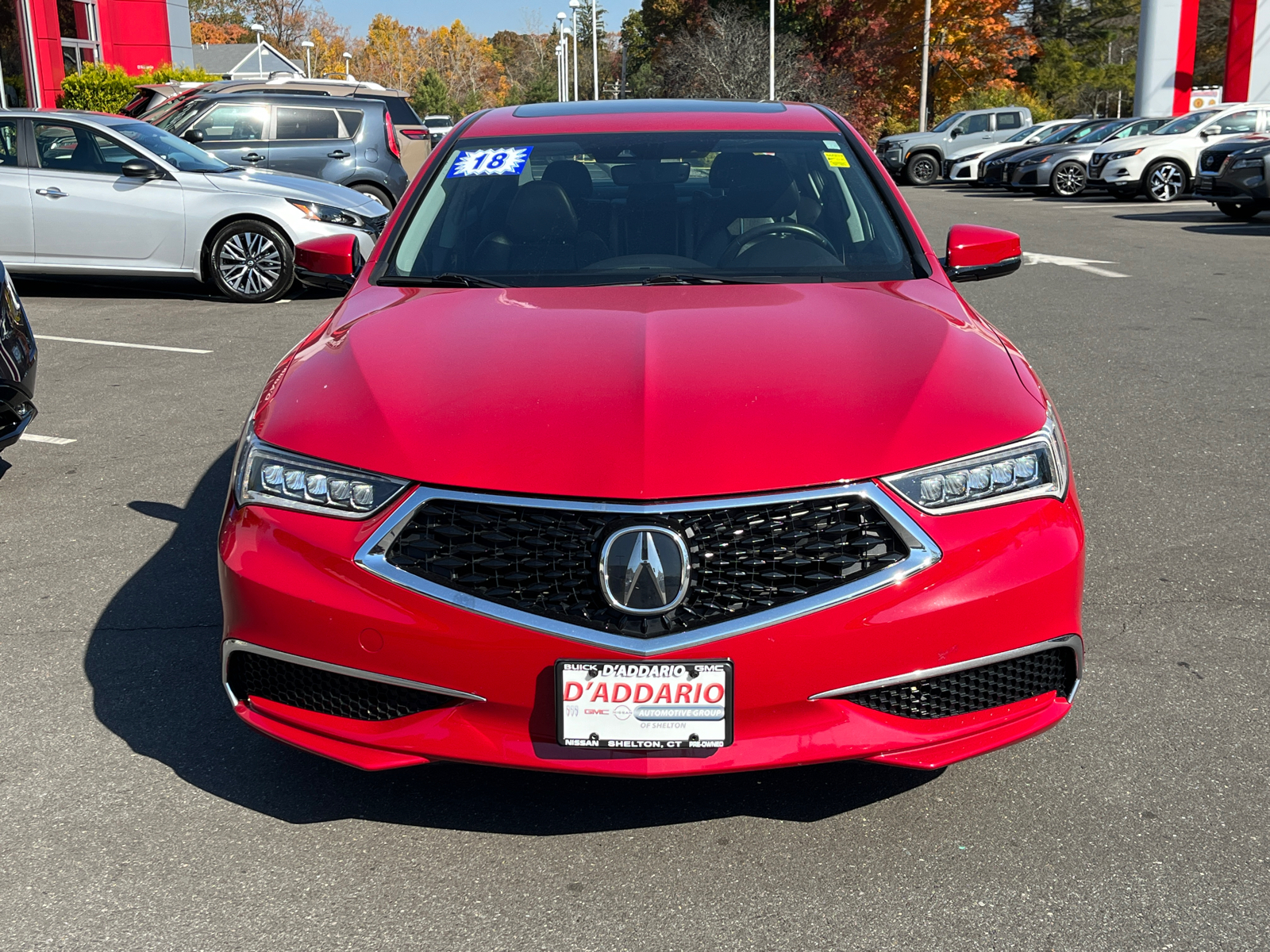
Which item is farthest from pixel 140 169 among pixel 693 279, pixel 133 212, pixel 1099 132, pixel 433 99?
pixel 433 99

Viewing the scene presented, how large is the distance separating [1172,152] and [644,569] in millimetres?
22822

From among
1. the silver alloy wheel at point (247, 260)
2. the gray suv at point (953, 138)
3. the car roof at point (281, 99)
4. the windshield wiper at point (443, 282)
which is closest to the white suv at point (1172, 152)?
the gray suv at point (953, 138)

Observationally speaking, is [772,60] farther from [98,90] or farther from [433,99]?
[433,99]

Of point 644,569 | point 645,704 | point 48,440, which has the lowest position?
point 48,440

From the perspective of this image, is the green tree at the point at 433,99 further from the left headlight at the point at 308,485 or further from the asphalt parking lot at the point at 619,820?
the left headlight at the point at 308,485

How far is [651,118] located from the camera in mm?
4320

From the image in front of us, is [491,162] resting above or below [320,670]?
above

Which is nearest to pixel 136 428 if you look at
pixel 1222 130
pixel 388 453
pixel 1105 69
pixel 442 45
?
pixel 388 453

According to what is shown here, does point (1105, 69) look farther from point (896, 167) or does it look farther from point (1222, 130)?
point (1222, 130)

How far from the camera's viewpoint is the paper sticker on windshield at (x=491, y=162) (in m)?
4.13

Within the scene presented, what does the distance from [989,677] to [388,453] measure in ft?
4.31

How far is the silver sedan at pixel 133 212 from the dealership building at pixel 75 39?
16.0m

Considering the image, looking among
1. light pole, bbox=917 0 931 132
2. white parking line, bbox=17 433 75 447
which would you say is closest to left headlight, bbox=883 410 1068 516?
white parking line, bbox=17 433 75 447

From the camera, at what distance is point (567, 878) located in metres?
2.62
